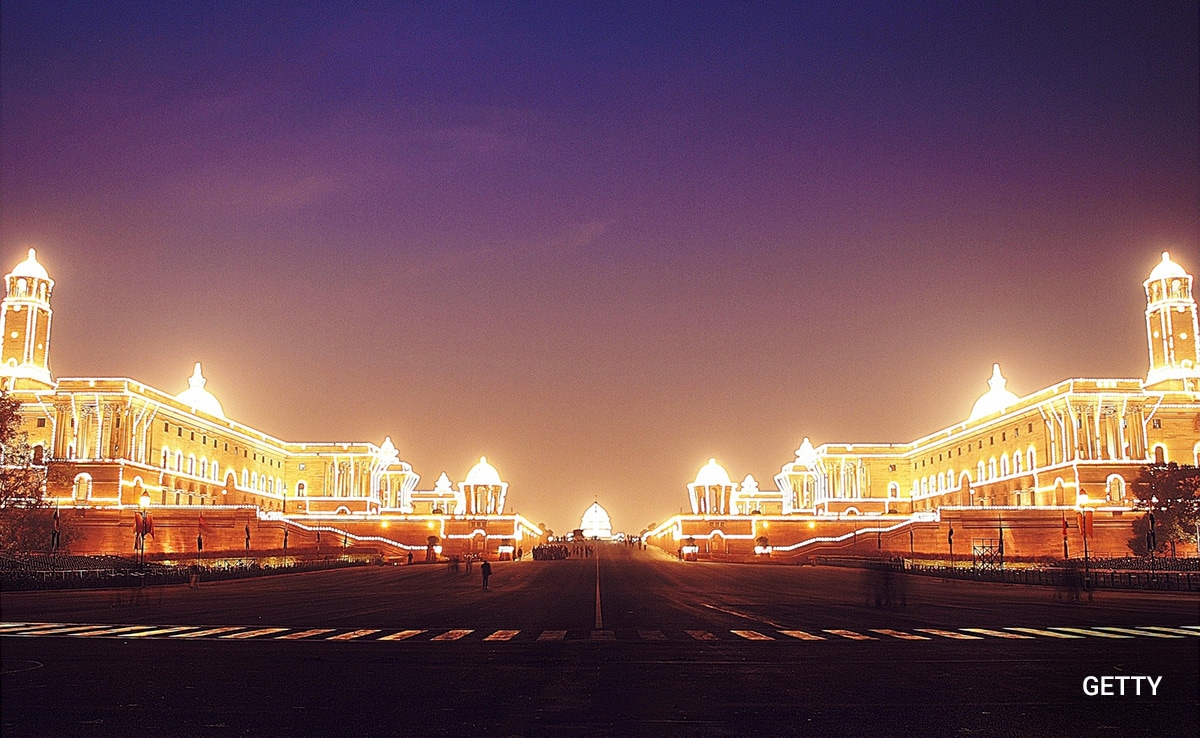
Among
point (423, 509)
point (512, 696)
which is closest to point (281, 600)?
point (512, 696)

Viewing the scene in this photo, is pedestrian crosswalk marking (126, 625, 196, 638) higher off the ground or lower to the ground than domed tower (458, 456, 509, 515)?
lower

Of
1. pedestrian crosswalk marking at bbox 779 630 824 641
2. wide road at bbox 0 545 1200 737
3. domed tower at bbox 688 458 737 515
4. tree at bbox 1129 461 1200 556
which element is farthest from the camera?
domed tower at bbox 688 458 737 515

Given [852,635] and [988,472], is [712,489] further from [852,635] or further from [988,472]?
[852,635]

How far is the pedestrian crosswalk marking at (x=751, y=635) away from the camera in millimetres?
22970

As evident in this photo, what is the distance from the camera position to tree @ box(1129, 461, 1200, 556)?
79000mm

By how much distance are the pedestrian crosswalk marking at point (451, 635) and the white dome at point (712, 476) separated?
405 feet

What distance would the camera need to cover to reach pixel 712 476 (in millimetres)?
148625

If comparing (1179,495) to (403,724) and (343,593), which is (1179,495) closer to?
(343,593)

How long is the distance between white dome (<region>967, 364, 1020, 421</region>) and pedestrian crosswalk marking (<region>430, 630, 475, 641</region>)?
109 meters

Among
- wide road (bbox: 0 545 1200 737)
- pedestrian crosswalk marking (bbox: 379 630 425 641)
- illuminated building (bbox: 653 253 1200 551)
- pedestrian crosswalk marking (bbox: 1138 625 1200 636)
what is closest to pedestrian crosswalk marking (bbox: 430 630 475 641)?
wide road (bbox: 0 545 1200 737)

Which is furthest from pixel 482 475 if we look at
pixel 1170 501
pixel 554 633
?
pixel 554 633

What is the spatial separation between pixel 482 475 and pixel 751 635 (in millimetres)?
130372

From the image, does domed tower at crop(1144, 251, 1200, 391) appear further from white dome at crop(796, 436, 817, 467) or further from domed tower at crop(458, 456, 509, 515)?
domed tower at crop(458, 456, 509, 515)

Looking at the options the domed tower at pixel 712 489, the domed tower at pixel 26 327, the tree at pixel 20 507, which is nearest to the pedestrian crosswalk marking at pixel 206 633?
the tree at pixel 20 507
